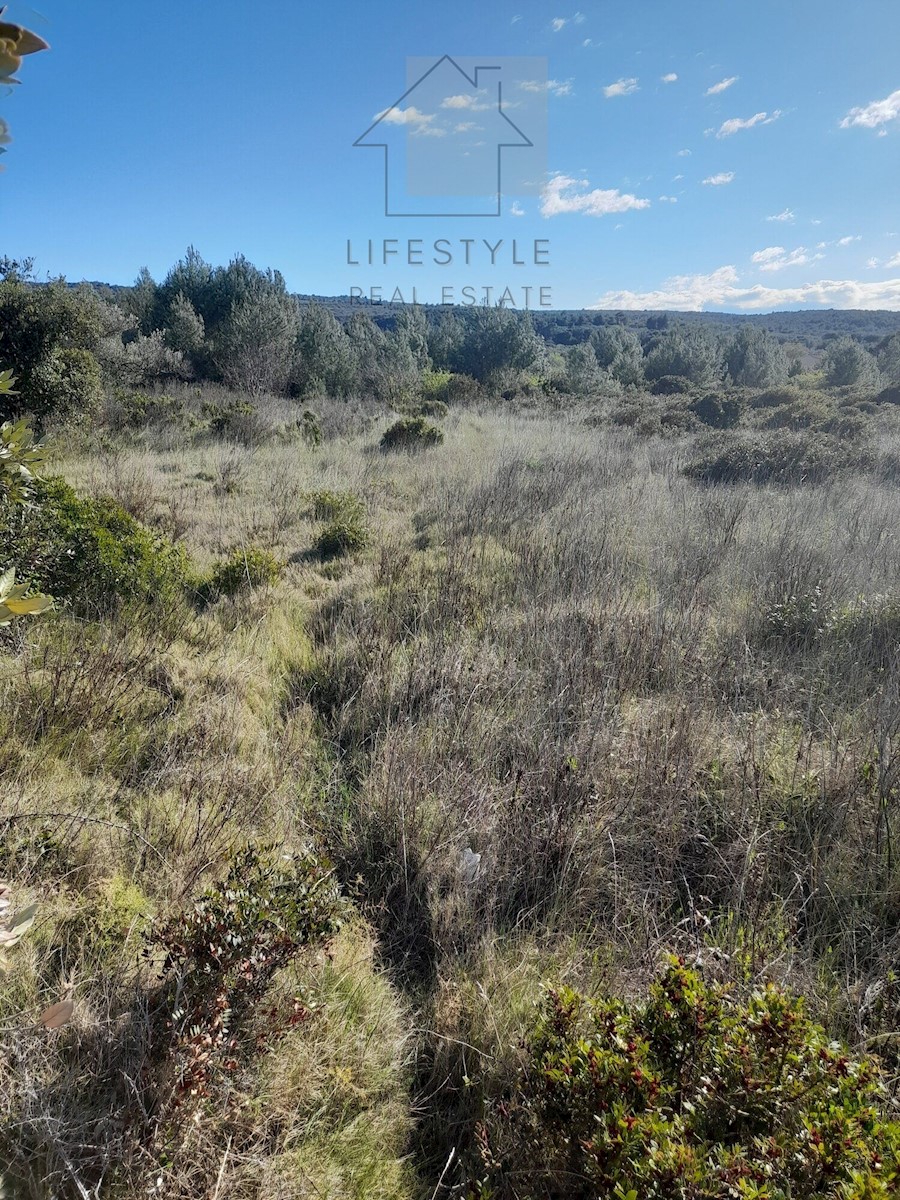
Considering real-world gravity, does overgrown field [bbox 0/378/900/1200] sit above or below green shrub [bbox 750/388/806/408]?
below

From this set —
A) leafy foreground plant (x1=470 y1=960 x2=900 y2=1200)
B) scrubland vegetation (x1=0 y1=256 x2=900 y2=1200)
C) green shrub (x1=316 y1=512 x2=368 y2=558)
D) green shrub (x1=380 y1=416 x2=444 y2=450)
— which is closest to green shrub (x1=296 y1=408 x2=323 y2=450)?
green shrub (x1=380 y1=416 x2=444 y2=450)

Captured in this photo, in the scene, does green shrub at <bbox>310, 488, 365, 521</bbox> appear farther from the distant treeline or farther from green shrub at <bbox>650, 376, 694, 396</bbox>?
green shrub at <bbox>650, 376, 694, 396</bbox>

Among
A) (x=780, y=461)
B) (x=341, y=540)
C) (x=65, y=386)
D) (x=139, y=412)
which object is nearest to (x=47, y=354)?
(x=65, y=386)

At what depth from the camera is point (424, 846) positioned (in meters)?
2.25

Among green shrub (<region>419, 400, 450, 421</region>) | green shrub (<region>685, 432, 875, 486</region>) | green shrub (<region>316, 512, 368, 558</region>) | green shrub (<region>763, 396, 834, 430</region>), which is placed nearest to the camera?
green shrub (<region>316, 512, 368, 558</region>)

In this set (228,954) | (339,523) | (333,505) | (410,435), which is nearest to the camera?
(228,954)

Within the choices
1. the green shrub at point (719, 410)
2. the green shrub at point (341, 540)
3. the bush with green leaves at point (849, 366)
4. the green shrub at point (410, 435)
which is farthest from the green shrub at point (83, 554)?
the bush with green leaves at point (849, 366)

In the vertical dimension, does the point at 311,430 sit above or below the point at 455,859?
above

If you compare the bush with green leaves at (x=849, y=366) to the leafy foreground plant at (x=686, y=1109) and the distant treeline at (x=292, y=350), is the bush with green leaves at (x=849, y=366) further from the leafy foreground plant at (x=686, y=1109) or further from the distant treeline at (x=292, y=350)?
the leafy foreground plant at (x=686, y=1109)

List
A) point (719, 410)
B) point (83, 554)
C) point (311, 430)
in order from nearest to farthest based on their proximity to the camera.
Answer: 1. point (83, 554)
2. point (311, 430)
3. point (719, 410)

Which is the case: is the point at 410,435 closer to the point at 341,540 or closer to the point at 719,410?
the point at 341,540

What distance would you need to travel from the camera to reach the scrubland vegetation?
1.25m

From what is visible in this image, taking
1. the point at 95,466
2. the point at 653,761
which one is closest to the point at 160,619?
the point at 653,761

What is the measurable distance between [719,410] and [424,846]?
14428mm
